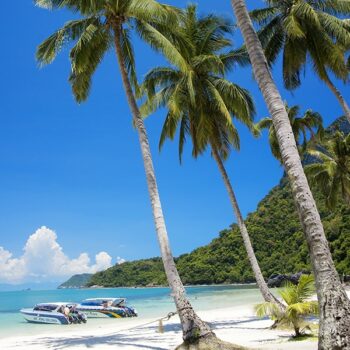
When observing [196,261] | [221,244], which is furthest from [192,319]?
[196,261]

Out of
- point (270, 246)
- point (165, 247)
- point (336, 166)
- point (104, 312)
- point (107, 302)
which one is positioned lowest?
point (104, 312)

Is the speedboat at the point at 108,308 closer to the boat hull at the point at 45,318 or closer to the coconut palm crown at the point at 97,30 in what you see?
→ the boat hull at the point at 45,318

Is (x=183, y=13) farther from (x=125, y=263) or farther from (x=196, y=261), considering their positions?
(x=125, y=263)

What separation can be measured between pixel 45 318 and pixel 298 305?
2249cm

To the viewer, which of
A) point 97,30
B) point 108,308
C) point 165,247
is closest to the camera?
point 165,247

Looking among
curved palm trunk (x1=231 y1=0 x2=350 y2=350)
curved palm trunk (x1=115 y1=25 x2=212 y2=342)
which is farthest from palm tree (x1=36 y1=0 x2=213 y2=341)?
curved palm trunk (x1=231 y1=0 x2=350 y2=350)

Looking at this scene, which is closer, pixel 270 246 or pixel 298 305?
pixel 298 305

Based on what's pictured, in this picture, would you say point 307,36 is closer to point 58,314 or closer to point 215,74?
point 215,74

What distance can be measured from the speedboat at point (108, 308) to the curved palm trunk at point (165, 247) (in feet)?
70.3

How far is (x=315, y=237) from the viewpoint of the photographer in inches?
264

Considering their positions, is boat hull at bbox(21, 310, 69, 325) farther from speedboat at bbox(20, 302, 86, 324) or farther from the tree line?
the tree line

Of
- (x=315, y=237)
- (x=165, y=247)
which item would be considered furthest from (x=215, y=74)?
(x=315, y=237)

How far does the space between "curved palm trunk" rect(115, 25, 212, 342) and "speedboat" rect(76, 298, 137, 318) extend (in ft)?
70.3

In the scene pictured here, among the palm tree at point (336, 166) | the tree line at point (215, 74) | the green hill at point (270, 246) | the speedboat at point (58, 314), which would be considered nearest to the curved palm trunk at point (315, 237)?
the tree line at point (215, 74)
